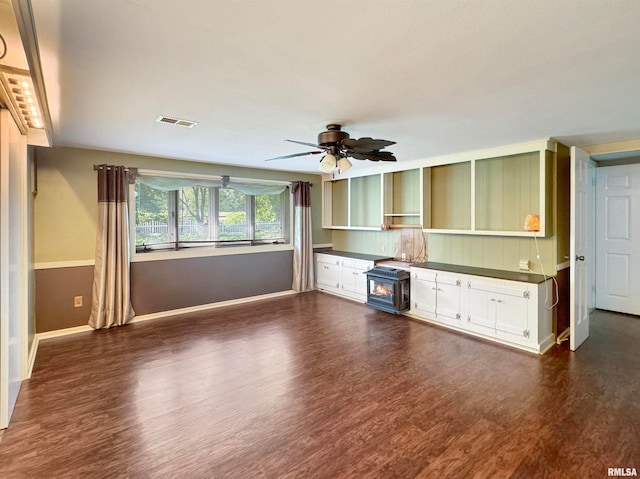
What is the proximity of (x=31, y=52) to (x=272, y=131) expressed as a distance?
2004 millimetres

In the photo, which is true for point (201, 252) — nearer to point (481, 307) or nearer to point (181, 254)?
point (181, 254)

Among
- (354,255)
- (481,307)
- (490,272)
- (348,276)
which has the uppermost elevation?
(354,255)

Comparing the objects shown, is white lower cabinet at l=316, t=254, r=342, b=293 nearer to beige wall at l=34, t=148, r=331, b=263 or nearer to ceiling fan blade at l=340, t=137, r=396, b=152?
ceiling fan blade at l=340, t=137, r=396, b=152

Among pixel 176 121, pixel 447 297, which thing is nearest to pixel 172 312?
pixel 176 121

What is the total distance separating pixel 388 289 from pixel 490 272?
1.41 meters

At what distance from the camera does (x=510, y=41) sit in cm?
168

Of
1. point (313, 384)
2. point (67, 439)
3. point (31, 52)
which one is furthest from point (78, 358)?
point (31, 52)

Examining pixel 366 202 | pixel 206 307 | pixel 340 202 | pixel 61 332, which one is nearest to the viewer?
pixel 61 332

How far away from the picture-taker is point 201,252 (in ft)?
17.4

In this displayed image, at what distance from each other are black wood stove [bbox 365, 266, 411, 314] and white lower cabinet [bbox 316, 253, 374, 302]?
1.34 feet

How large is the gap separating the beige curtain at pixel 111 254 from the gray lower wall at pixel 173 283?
0.61ft

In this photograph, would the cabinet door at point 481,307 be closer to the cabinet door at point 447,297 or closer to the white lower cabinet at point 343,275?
the cabinet door at point 447,297

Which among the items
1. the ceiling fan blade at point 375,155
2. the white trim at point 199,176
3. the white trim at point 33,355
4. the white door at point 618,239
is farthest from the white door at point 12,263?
the white door at point 618,239

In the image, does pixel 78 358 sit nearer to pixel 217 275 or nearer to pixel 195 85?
pixel 217 275
